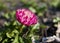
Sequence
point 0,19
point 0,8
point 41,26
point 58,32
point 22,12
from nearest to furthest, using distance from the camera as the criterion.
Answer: point 22,12, point 58,32, point 41,26, point 0,19, point 0,8

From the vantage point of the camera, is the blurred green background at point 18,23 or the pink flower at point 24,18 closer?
the pink flower at point 24,18

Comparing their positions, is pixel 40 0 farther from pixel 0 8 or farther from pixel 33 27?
pixel 33 27

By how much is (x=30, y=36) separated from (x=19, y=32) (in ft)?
0.50

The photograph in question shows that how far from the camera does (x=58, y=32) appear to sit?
3.35 m

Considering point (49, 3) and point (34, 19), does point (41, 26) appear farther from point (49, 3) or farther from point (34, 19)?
point (49, 3)

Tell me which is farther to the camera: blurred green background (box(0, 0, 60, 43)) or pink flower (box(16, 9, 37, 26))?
blurred green background (box(0, 0, 60, 43))

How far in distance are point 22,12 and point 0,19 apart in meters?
1.48

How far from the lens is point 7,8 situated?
519 centimetres

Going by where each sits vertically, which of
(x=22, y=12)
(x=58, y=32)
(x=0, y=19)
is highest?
(x=0, y=19)

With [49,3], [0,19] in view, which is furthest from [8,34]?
[49,3]

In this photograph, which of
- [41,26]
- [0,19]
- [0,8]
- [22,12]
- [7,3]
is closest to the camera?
[22,12]

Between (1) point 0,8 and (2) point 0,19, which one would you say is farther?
(1) point 0,8

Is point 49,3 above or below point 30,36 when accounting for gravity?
above

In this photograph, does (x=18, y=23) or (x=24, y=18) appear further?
(x=18, y=23)
